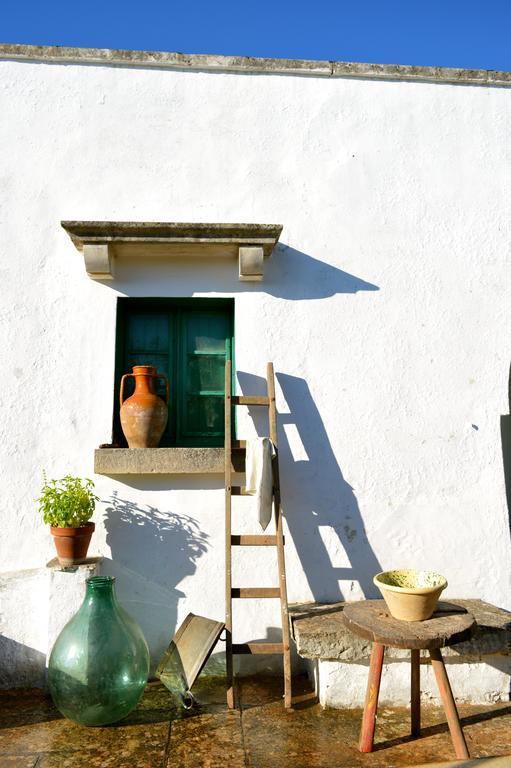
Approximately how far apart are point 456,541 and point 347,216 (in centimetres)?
238

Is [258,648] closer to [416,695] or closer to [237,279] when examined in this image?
[416,695]

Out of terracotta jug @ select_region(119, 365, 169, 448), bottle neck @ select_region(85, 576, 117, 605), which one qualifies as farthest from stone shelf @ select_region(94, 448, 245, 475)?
bottle neck @ select_region(85, 576, 117, 605)

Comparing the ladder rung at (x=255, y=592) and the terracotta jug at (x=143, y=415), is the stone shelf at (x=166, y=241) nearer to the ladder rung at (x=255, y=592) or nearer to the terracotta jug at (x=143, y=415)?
the terracotta jug at (x=143, y=415)

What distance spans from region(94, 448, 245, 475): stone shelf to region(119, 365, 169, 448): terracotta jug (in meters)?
0.08

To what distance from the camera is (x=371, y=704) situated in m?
2.90

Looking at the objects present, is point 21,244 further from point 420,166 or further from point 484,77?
point 484,77

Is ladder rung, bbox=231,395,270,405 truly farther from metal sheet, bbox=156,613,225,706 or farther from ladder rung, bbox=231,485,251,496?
metal sheet, bbox=156,613,225,706

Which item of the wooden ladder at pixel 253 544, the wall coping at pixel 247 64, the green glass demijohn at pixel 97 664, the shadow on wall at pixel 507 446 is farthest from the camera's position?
the shadow on wall at pixel 507 446

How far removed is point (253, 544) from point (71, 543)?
1.09 meters

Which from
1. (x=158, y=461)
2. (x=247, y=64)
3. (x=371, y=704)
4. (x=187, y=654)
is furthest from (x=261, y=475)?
(x=247, y=64)

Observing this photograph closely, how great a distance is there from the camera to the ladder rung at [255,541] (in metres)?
3.60

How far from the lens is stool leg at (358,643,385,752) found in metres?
2.88

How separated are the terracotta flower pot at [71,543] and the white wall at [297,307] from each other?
0.22m

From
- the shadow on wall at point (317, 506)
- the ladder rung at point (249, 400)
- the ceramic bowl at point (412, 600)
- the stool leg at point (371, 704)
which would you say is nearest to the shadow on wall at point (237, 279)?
the shadow on wall at point (317, 506)
